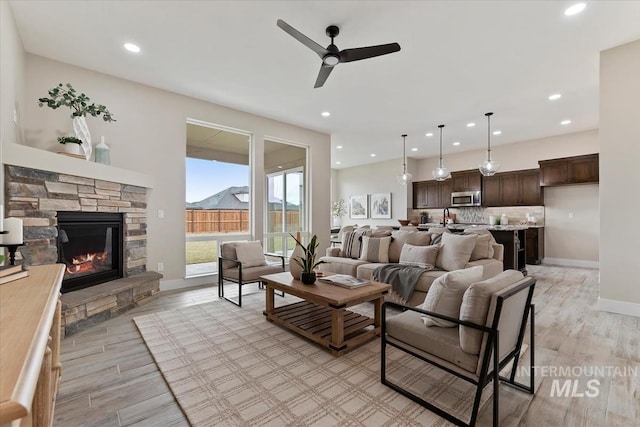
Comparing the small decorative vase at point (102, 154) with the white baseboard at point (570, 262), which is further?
the white baseboard at point (570, 262)

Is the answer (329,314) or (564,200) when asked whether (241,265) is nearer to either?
(329,314)

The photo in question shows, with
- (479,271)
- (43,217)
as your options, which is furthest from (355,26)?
(43,217)

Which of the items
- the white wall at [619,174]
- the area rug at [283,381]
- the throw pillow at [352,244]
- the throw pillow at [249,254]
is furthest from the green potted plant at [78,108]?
the white wall at [619,174]

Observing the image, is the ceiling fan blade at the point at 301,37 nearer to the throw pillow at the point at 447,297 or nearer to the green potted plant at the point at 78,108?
the throw pillow at the point at 447,297

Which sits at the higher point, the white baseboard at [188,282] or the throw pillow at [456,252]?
the throw pillow at [456,252]

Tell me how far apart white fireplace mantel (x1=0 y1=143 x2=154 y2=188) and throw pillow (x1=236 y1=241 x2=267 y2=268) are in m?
1.67

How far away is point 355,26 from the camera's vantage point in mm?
2938

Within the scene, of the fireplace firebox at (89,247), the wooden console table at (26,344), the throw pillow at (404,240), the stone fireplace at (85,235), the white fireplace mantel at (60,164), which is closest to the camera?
the wooden console table at (26,344)

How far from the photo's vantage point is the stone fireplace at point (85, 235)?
2.71m

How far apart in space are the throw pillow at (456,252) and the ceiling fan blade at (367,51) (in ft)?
7.80

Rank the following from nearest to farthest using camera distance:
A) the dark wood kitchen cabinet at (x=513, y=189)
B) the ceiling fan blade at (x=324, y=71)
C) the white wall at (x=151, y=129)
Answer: the ceiling fan blade at (x=324, y=71)
the white wall at (x=151, y=129)
the dark wood kitchen cabinet at (x=513, y=189)

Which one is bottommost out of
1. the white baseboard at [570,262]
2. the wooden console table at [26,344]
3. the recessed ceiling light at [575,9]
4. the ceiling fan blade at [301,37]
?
the white baseboard at [570,262]

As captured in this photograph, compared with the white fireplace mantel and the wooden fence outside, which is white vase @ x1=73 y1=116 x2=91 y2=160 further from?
the wooden fence outside

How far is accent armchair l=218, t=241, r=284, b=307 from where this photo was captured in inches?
154
